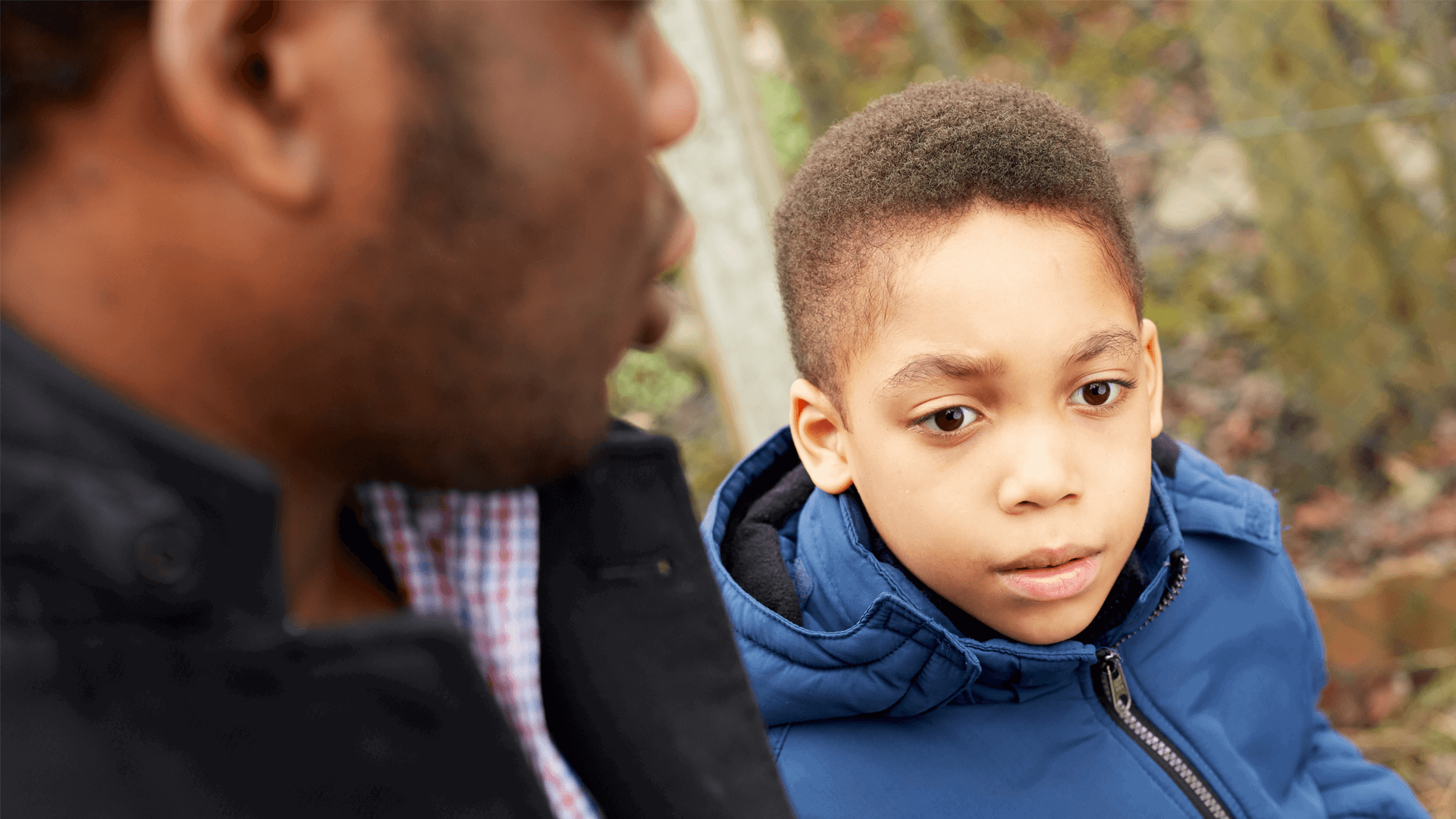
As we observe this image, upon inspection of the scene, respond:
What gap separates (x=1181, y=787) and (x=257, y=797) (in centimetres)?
118

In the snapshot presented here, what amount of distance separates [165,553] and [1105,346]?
107 cm

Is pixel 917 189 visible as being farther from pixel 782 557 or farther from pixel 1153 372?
pixel 782 557

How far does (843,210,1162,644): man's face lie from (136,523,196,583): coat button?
0.87 meters

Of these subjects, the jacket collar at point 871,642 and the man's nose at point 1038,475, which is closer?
the man's nose at point 1038,475

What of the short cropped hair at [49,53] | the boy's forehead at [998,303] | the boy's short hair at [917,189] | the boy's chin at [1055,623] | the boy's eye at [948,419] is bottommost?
the boy's chin at [1055,623]

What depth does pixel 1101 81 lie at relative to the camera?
4.93 m

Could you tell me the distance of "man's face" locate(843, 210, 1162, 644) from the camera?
1.26 m

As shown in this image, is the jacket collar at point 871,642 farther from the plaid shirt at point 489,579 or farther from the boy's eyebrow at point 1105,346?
the plaid shirt at point 489,579

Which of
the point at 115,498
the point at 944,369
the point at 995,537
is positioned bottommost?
the point at 995,537

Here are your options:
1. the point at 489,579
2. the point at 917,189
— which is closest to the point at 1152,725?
the point at 917,189

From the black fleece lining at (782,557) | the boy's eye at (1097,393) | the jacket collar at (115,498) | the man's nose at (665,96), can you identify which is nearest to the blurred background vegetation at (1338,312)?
the black fleece lining at (782,557)

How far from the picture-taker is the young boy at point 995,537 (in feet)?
4.20

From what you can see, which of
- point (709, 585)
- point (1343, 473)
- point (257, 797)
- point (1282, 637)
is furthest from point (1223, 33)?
point (257, 797)

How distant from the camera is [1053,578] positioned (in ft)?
4.29
